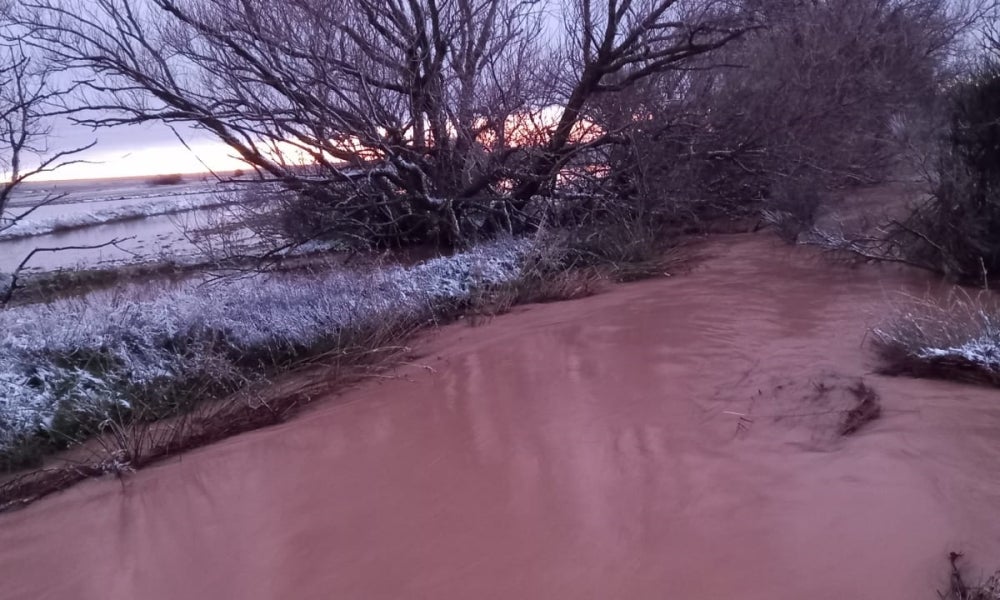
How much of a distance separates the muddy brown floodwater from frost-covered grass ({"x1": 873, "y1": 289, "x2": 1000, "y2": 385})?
0.16m

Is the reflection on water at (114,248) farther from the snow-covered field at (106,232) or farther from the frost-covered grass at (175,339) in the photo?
the frost-covered grass at (175,339)

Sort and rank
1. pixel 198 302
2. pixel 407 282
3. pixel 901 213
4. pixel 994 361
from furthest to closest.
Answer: pixel 901 213 < pixel 407 282 < pixel 198 302 < pixel 994 361

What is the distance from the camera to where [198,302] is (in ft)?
25.2

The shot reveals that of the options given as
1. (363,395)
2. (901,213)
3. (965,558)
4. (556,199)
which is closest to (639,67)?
(556,199)

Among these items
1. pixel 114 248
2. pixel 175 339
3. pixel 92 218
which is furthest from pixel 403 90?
pixel 92 218

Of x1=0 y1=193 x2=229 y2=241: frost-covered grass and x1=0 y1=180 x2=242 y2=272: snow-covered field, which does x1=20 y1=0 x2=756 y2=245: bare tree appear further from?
x1=0 y1=193 x2=229 y2=241: frost-covered grass

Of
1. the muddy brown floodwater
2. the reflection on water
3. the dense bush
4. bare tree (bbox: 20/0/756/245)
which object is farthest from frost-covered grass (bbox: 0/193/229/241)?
the dense bush

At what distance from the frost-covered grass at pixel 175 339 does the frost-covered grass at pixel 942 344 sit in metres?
4.32

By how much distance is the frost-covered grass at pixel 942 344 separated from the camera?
4777 mm

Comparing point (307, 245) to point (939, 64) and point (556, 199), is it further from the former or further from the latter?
point (939, 64)

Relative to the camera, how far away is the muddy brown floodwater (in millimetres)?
3359

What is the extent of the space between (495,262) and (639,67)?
478 cm

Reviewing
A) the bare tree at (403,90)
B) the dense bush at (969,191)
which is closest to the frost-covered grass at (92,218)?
the bare tree at (403,90)

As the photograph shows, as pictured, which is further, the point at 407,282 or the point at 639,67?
the point at 639,67
